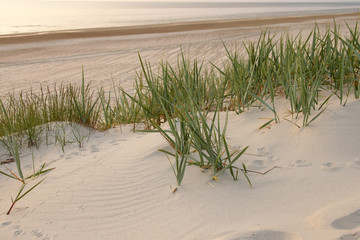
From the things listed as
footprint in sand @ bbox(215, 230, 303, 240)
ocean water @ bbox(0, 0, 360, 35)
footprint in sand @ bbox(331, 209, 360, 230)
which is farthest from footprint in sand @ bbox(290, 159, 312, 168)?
ocean water @ bbox(0, 0, 360, 35)

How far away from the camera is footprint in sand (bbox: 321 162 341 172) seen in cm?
201

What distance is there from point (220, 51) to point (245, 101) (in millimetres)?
6974

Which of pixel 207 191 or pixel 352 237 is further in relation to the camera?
pixel 207 191

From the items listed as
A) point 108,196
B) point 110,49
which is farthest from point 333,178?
point 110,49

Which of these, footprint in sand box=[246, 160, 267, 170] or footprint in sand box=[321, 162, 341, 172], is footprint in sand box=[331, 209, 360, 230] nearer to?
footprint in sand box=[321, 162, 341, 172]

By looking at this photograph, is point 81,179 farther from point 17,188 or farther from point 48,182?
point 17,188

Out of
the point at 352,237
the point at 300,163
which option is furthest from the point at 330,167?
the point at 352,237

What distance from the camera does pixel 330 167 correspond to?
6.70ft

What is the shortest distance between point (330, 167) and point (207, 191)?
2.36 ft

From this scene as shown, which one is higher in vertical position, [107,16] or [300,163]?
[107,16]

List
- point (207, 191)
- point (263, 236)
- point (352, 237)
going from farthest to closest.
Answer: point (207, 191), point (263, 236), point (352, 237)

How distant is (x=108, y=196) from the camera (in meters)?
2.07

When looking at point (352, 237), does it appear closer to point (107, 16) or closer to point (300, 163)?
point (300, 163)

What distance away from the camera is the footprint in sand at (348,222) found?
1479mm
